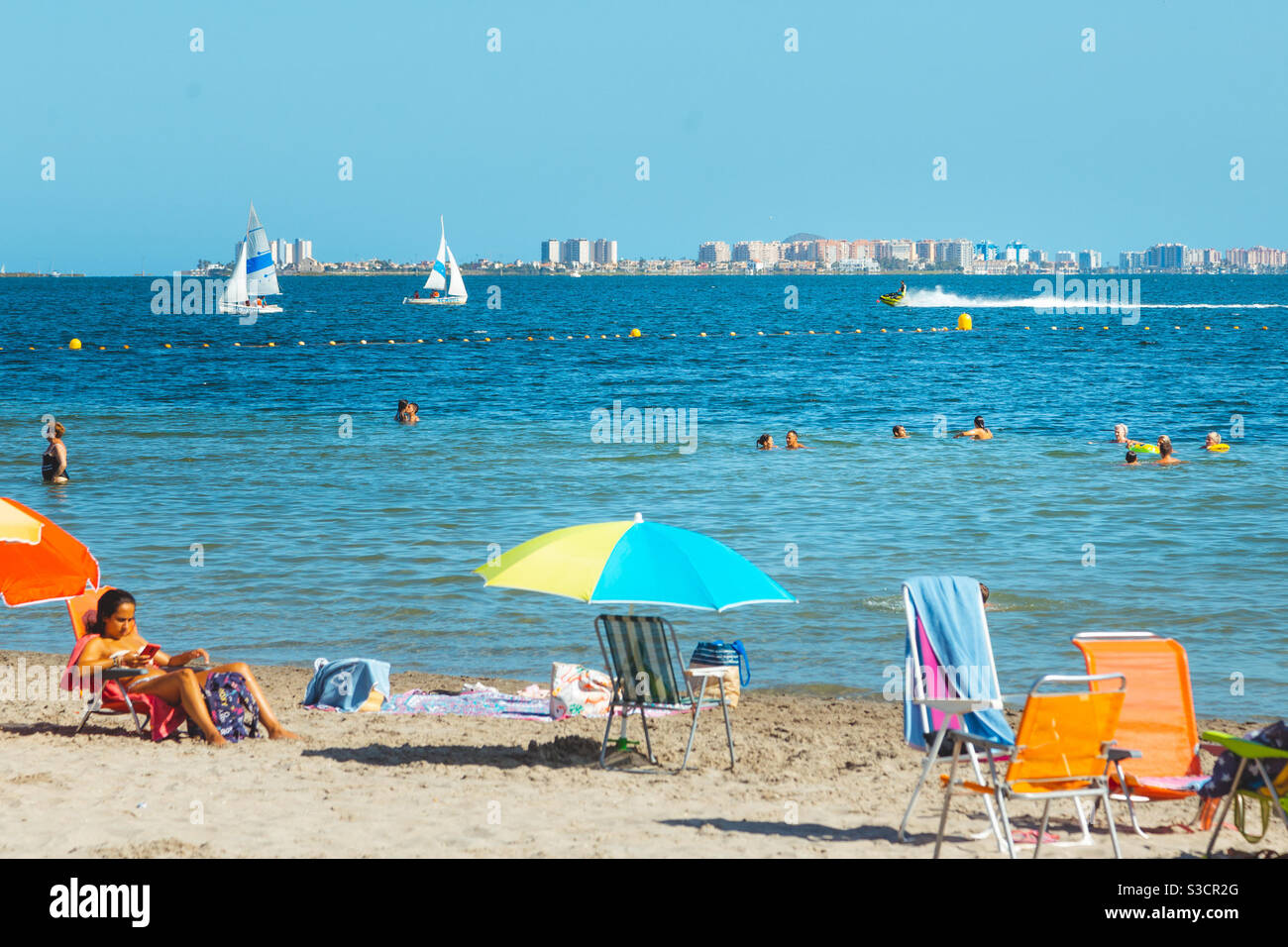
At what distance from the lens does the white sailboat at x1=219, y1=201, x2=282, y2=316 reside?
75.1m

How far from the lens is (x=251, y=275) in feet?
253

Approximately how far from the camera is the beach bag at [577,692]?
967 cm

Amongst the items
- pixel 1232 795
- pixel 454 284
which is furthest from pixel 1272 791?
pixel 454 284

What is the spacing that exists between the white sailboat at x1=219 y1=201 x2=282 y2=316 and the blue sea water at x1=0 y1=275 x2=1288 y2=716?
66.9 ft

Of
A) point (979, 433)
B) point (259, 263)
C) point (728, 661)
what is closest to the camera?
point (728, 661)

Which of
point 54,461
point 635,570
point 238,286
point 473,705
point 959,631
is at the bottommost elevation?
point 473,705

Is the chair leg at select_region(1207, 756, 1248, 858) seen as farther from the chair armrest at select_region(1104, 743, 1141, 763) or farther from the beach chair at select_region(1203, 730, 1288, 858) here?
the chair armrest at select_region(1104, 743, 1141, 763)

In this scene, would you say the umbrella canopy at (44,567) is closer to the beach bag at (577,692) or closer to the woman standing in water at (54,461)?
the beach bag at (577,692)

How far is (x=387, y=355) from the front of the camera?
6059 centimetres

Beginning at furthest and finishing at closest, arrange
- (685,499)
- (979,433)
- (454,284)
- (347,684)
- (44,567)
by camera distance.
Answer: (454,284), (979,433), (685,499), (347,684), (44,567)

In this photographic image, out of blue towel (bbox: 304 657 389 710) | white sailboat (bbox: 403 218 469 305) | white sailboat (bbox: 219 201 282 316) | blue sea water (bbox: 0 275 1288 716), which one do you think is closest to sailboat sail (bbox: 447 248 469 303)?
white sailboat (bbox: 403 218 469 305)

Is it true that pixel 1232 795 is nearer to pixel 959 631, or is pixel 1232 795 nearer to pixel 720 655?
pixel 959 631

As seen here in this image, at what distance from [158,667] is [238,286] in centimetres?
7277

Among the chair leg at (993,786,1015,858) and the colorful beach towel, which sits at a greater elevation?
the chair leg at (993,786,1015,858)
